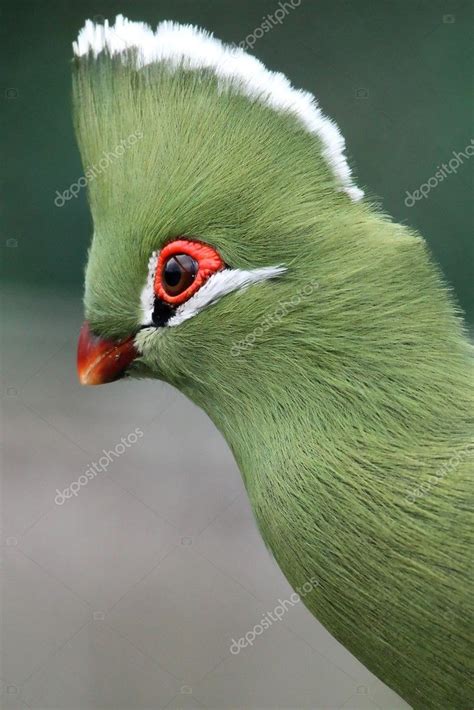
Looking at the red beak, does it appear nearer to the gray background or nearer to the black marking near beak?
the black marking near beak

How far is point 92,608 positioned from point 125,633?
0.44ft

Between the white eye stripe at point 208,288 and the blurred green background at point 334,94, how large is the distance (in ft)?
3.21

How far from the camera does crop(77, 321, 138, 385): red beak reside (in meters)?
1.17

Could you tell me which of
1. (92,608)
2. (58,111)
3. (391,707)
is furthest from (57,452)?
(391,707)

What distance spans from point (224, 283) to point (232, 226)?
0.24 ft

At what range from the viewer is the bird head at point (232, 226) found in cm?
104

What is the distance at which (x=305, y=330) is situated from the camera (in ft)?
3.43

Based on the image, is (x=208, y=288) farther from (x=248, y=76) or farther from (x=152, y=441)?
(x=152, y=441)

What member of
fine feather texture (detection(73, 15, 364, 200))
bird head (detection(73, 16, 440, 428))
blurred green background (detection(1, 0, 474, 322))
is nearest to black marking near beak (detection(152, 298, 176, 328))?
bird head (detection(73, 16, 440, 428))

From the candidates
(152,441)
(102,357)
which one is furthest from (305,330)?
(152,441)

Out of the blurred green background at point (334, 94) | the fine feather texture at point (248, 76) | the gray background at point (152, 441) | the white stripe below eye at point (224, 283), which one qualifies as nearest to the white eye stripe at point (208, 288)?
the white stripe below eye at point (224, 283)

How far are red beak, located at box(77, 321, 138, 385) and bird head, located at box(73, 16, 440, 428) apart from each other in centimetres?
6

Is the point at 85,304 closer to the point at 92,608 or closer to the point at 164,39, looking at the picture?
the point at 164,39

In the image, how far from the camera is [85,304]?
3.92 ft
